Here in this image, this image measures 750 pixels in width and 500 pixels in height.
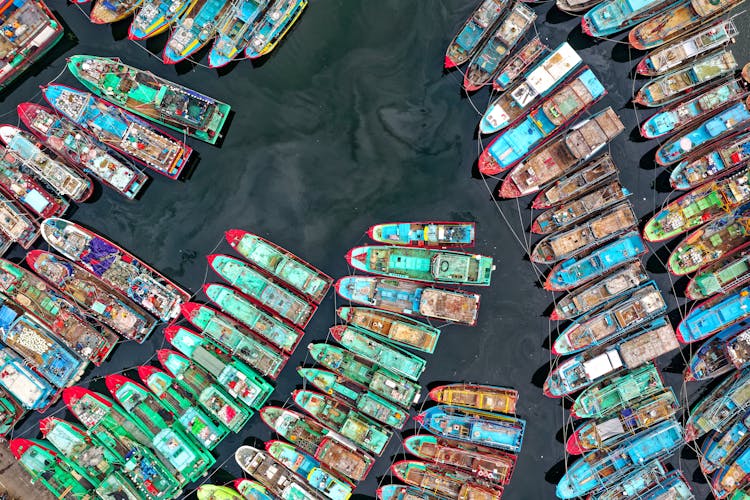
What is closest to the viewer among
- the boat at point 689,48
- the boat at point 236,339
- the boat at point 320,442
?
the boat at point 689,48

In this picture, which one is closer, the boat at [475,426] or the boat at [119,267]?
the boat at [475,426]

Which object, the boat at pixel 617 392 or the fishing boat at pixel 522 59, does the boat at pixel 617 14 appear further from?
the boat at pixel 617 392

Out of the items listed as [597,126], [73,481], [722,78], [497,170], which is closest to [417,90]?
[497,170]

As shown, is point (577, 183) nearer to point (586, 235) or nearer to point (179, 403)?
point (586, 235)

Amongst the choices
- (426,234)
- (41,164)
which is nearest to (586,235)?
(426,234)

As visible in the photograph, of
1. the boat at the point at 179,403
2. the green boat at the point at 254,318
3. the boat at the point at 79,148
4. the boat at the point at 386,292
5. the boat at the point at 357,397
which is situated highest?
the boat at the point at 386,292

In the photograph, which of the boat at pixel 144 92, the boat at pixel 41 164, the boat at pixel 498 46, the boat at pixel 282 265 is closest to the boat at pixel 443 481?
the boat at pixel 282 265

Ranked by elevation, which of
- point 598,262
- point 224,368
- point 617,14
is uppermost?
point 617,14
